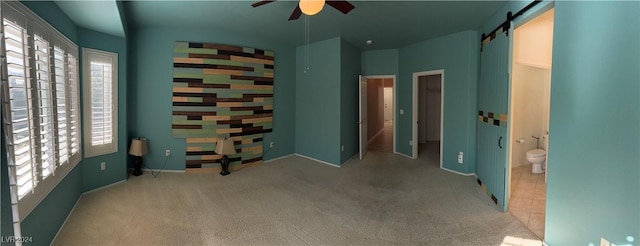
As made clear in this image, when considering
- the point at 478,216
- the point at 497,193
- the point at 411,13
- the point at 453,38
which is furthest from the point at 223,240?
the point at 453,38

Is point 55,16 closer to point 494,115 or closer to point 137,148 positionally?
point 137,148

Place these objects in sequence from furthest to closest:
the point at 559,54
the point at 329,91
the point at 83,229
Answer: the point at 329,91 < the point at 83,229 < the point at 559,54

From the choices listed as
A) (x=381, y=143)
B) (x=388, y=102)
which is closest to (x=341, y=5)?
(x=381, y=143)

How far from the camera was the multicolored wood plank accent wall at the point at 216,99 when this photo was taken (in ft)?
13.5

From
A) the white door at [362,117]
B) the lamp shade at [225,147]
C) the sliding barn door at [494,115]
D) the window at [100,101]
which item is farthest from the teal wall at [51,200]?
the white door at [362,117]

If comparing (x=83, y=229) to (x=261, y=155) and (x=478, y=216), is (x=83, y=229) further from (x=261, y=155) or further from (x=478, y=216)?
(x=478, y=216)

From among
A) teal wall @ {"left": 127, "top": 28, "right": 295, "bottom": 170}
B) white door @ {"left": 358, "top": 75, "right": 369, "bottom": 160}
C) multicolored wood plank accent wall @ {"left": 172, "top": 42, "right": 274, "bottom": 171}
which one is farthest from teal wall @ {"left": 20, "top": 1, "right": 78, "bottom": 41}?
white door @ {"left": 358, "top": 75, "right": 369, "bottom": 160}

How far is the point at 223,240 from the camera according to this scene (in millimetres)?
2250

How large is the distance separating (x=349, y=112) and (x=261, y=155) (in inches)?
74.4

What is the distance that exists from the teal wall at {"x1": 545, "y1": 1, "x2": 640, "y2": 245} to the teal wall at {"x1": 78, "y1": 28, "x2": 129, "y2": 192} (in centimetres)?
481

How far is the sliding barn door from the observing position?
9.25ft

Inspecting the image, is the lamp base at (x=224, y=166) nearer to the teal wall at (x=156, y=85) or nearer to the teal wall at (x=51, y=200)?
the teal wall at (x=156, y=85)

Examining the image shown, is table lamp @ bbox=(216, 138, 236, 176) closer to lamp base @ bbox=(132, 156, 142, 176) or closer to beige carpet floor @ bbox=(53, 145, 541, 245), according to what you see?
beige carpet floor @ bbox=(53, 145, 541, 245)

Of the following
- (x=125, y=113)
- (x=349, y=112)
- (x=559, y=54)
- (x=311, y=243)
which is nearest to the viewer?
(x=559, y=54)
